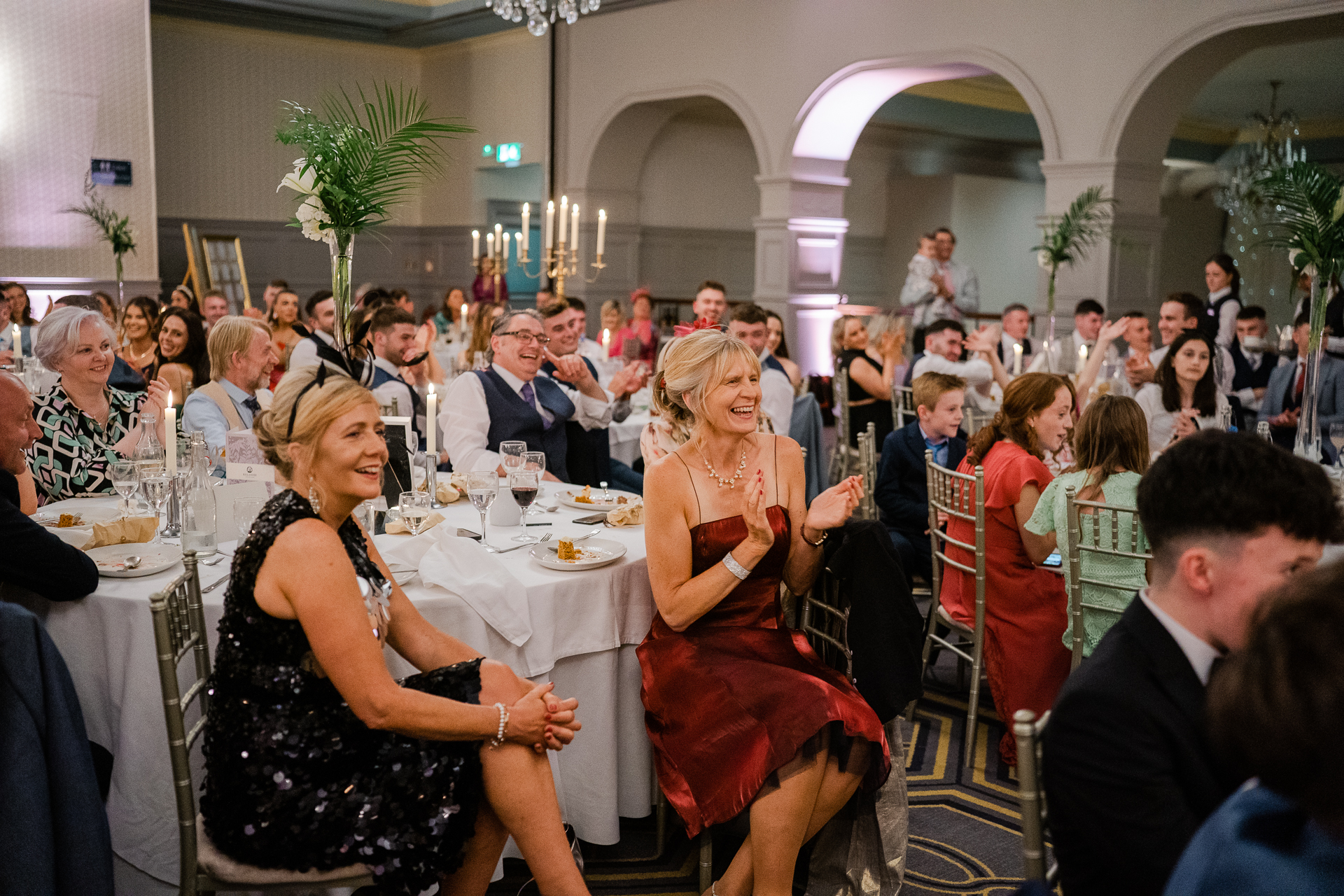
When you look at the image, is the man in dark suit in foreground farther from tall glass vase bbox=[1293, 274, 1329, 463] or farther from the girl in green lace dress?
tall glass vase bbox=[1293, 274, 1329, 463]

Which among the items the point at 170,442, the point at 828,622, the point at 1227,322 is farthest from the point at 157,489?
the point at 1227,322

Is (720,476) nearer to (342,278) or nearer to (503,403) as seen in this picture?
(342,278)

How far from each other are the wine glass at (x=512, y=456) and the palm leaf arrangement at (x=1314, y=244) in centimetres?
283

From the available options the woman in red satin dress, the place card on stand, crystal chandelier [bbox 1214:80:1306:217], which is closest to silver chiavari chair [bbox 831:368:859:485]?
the woman in red satin dress

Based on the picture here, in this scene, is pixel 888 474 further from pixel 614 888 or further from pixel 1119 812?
pixel 1119 812

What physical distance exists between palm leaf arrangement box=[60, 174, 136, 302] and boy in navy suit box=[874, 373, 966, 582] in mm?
7770

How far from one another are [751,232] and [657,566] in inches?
457

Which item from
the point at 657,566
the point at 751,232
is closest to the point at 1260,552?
the point at 657,566

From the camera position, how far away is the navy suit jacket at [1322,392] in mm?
5055

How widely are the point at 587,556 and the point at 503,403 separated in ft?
4.99

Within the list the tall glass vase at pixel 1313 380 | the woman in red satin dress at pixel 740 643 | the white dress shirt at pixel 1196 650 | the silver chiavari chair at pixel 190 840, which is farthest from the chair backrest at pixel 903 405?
the white dress shirt at pixel 1196 650

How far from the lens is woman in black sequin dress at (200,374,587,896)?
1.87 meters

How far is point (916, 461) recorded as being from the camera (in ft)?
13.9

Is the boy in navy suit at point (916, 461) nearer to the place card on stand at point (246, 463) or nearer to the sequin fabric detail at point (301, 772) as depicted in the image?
the place card on stand at point (246, 463)
